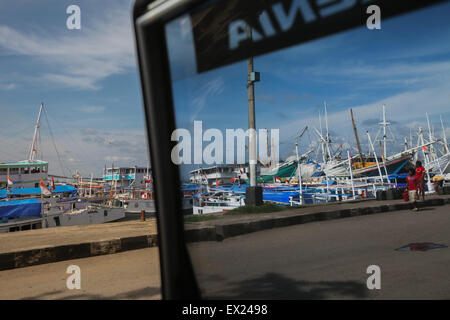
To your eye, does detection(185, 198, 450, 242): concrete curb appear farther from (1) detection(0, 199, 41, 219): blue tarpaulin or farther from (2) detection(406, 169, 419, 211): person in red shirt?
(1) detection(0, 199, 41, 219): blue tarpaulin

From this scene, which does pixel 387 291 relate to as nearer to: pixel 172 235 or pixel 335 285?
pixel 335 285

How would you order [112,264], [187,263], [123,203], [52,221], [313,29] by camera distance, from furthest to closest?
[123,203] < [52,221] < [112,264] < [187,263] < [313,29]

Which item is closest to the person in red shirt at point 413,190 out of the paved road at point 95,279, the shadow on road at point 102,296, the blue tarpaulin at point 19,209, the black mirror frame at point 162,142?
the black mirror frame at point 162,142

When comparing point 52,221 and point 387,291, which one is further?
point 52,221

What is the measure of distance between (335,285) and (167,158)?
819mm

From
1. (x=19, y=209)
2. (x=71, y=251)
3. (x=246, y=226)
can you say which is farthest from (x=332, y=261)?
(x=19, y=209)

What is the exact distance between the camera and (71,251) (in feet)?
17.4

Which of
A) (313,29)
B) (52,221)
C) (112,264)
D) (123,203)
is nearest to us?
(313,29)

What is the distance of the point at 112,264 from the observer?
16.2 feet

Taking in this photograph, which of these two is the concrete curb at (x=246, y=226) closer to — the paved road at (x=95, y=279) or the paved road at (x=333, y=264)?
the paved road at (x=333, y=264)

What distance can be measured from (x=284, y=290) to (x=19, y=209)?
789 inches

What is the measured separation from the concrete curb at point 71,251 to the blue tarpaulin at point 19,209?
14882mm

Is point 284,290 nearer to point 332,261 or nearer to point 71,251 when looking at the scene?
point 332,261

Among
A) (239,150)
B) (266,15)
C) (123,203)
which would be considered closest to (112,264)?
(239,150)
